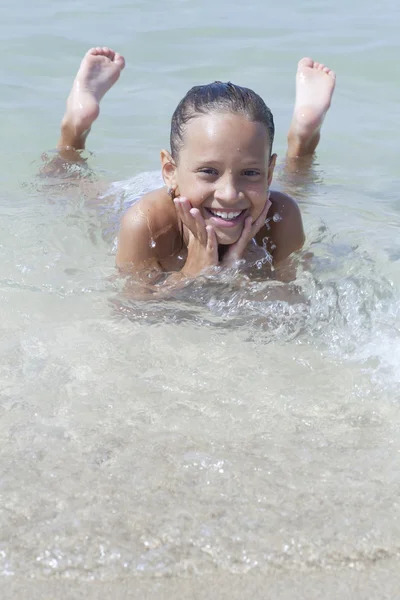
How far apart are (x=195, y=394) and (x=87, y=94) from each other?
2.47 metres

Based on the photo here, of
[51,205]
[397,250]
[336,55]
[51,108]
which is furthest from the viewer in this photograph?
[336,55]

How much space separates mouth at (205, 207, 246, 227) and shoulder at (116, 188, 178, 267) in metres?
0.26

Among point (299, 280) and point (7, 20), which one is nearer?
point (299, 280)

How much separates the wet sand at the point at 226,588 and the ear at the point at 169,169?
5.99ft

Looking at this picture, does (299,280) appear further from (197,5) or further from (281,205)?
(197,5)

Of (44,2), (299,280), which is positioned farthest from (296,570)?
(44,2)

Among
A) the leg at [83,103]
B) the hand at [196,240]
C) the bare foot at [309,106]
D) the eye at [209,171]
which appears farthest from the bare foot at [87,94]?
the eye at [209,171]

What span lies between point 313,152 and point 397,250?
1.20 m

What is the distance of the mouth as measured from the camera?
3.10m

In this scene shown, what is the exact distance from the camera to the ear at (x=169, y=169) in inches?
127

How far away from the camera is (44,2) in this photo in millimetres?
7805

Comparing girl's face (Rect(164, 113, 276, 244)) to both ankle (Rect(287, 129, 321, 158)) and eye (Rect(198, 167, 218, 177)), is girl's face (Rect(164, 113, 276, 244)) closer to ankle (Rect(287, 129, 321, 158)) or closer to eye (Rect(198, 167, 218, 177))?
eye (Rect(198, 167, 218, 177))

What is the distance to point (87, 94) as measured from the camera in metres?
4.40

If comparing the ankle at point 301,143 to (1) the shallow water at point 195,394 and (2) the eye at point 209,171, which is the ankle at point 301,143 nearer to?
(1) the shallow water at point 195,394
